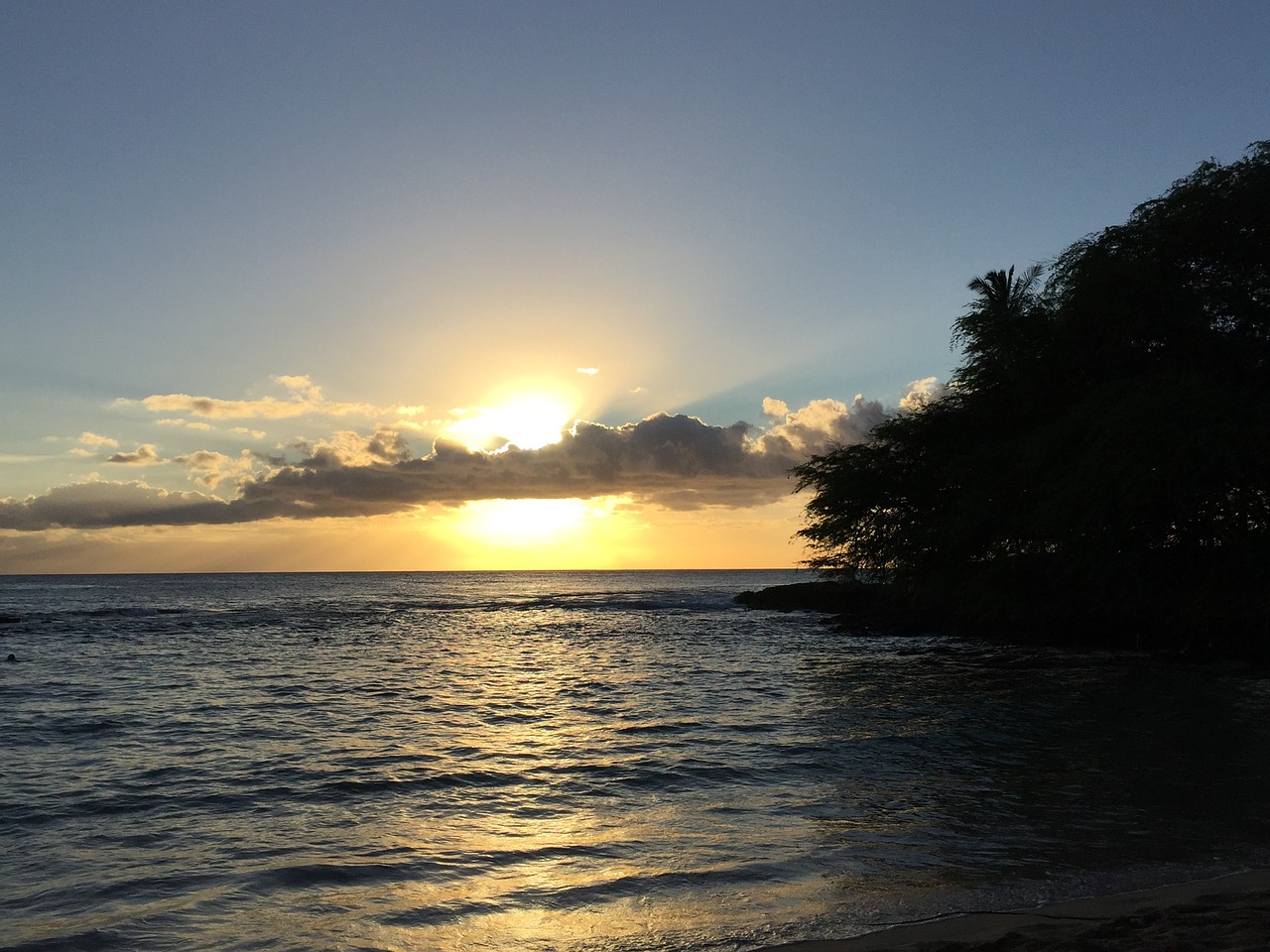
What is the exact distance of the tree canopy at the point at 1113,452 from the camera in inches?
1011

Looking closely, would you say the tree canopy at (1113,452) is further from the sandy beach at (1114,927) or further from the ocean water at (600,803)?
the sandy beach at (1114,927)

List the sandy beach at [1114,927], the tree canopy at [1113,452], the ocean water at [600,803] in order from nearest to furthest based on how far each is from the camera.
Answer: the sandy beach at [1114,927]
the ocean water at [600,803]
the tree canopy at [1113,452]

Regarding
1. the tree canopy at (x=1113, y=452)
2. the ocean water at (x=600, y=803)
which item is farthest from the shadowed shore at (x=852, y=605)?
the ocean water at (x=600, y=803)

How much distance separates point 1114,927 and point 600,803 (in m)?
6.86

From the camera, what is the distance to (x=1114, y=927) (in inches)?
282

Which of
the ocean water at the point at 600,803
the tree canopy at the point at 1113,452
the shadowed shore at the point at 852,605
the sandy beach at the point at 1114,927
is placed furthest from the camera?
the shadowed shore at the point at 852,605

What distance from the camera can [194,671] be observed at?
30547 millimetres

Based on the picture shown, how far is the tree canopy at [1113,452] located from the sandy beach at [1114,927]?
19.2 m

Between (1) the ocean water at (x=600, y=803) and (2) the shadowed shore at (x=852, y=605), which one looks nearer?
(1) the ocean water at (x=600, y=803)

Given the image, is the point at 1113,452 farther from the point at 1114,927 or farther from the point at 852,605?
the point at 852,605

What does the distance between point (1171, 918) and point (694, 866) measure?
4305 mm

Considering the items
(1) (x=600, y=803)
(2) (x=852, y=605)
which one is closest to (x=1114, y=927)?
(1) (x=600, y=803)

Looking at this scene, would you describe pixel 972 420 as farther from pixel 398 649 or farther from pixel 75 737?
pixel 75 737

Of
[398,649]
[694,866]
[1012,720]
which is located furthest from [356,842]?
[398,649]
